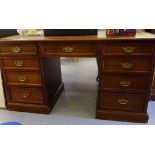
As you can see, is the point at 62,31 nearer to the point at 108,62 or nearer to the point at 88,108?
the point at 108,62

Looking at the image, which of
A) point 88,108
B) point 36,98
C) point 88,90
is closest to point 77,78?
point 88,90

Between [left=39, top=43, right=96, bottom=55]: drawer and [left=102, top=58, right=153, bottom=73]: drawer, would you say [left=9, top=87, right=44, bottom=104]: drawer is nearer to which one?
[left=39, top=43, right=96, bottom=55]: drawer

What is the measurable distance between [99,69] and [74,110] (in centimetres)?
62

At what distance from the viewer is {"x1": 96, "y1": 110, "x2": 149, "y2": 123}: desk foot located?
1579 mm

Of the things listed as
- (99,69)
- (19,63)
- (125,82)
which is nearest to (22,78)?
(19,63)

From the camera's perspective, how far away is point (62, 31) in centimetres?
160

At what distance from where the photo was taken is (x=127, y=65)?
143 cm

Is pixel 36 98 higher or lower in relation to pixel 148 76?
lower

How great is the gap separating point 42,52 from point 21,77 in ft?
1.21

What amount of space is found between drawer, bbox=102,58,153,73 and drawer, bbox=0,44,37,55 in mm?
676

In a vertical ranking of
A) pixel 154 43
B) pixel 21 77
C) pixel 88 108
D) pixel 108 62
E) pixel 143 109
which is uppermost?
pixel 154 43

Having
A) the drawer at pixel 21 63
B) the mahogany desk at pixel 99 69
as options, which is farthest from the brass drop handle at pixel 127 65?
the drawer at pixel 21 63

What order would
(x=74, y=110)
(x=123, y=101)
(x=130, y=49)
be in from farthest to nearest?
(x=74, y=110) → (x=123, y=101) → (x=130, y=49)

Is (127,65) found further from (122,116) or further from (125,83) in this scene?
(122,116)
